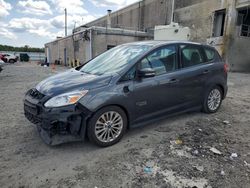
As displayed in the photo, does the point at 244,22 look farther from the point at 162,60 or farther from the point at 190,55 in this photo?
the point at 162,60

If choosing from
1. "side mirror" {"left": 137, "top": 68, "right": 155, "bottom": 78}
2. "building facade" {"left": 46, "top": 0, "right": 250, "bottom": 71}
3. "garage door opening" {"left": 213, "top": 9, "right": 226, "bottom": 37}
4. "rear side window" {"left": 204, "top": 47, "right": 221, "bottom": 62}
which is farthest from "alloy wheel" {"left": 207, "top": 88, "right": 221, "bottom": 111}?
"garage door opening" {"left": 213, "top": 9, "right": 226, "bottom": 37}

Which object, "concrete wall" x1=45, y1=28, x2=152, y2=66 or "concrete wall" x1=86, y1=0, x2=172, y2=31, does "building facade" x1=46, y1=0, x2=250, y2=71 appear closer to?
"concrete wall" x1=45, y1=28, x2=152, y2=66

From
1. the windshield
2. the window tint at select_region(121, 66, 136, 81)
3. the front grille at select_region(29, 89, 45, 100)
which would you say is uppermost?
the windshield

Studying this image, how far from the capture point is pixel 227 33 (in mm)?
14977

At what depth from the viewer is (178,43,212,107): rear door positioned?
4.09m

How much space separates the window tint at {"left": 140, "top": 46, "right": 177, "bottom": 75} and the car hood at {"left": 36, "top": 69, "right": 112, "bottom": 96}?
77cm

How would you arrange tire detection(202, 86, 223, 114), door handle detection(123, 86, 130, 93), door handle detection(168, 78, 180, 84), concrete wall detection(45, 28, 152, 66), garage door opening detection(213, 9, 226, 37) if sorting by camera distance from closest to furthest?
door handle detection(123, 86, 130, 93), door handle detection(168, 78, 180, 84), tire detection(202, 86, 223, 114), garage door opening detection(213, 9, 226, 37), concrete wall detection(45, 28, 152, 66)

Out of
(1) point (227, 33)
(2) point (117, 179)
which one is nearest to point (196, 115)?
(2) point (117, 179)

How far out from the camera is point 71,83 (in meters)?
3.27

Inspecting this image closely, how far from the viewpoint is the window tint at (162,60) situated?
11.9ft

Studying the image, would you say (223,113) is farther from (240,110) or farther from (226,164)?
(226,164)

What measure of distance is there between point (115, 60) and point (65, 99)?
1293 millimetres

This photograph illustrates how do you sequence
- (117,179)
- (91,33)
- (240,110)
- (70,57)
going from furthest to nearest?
(70,57), (91,33), (240,110), (117,179)

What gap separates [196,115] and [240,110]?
1.38m
